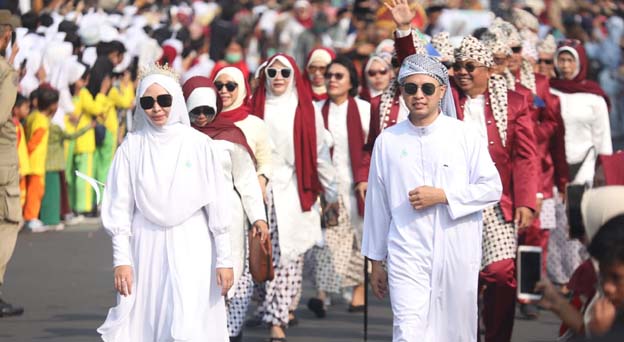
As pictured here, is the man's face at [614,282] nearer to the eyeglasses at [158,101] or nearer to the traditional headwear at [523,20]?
the eyeglasses at [158,101]

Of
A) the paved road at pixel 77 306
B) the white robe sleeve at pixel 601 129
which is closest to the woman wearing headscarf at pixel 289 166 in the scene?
the paved road at pixel 77 306

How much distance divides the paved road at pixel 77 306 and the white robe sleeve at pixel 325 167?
968 mm

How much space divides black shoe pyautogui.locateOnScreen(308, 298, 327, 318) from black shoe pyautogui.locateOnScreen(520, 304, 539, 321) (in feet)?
5.00

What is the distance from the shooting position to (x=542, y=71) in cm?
1583

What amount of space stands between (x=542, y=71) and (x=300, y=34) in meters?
14.5

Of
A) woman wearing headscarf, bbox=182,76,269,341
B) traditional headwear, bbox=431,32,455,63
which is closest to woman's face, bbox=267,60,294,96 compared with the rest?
traditional headwear, bbox=431,32,455,63

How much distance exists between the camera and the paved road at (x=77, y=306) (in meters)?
11.9

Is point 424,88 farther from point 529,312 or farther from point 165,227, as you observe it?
point 529,312

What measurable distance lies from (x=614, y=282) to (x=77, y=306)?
8.01m

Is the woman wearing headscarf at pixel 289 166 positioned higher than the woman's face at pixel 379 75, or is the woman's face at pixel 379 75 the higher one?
the woman's face at pixel 379 75

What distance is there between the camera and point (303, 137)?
40.5ft

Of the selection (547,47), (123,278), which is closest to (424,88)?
(123,278)

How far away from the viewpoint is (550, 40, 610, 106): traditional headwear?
47.6 feet

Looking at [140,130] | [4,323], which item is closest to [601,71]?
[4,323]
